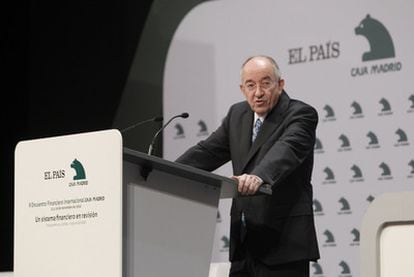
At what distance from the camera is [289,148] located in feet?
11.7

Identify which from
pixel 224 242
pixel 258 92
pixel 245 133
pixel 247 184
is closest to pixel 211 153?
pixel 245 133

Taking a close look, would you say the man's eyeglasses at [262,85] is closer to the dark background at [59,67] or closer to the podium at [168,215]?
the podium at [168,215]

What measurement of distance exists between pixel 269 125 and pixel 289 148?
0.19m

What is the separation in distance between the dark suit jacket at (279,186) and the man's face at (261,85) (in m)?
0.04

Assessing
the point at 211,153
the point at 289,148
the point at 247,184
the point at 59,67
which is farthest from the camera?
the point at 59,67

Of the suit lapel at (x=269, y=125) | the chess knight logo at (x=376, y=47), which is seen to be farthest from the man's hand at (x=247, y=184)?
the chess knight logo at (x=376, y=47)

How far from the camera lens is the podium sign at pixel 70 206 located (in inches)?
115

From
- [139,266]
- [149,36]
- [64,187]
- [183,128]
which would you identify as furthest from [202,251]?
[149,36]

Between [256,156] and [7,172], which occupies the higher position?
[7,172]

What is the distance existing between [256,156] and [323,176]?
1.85 m

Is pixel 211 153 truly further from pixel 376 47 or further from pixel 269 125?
pixel 376 47

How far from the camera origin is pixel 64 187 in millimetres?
3012

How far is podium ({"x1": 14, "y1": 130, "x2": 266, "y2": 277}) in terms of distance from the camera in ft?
9.62

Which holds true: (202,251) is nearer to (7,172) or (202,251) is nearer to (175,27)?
(175,27)
